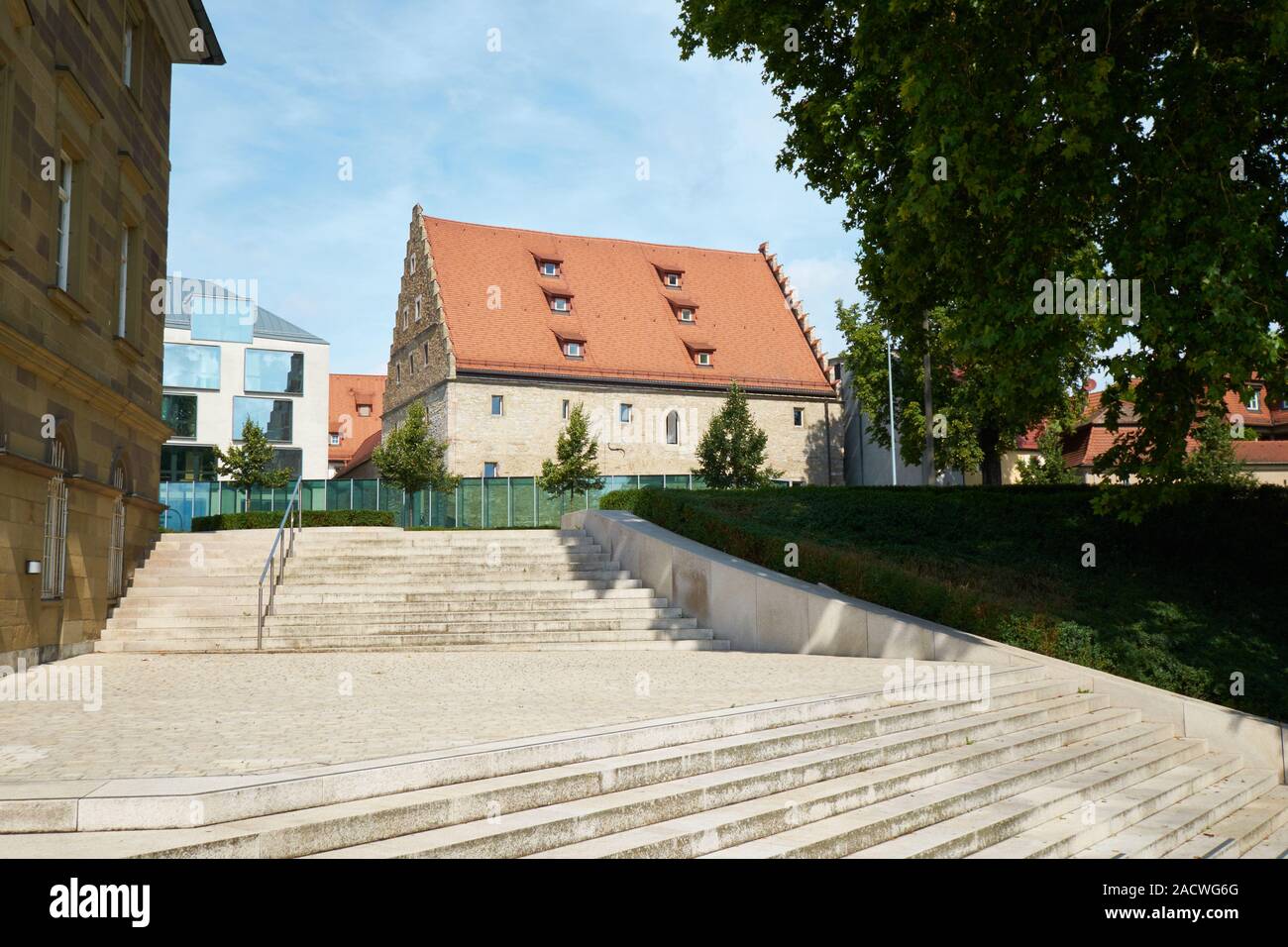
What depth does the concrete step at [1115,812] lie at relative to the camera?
24.7 feet

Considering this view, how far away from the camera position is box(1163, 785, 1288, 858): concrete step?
27.9 ft

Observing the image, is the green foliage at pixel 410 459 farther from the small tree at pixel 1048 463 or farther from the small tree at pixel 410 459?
the small tree at pixel 1048 463

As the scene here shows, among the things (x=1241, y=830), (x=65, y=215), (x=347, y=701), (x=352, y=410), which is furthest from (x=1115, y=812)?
(x=352, y=410)

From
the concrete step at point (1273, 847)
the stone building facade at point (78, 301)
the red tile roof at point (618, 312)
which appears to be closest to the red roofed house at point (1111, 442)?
the red tile roof at point (618, 312)

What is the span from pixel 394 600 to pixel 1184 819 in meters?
12.4

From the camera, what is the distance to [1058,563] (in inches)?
710

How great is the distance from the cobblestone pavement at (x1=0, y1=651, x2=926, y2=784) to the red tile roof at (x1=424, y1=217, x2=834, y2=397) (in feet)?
112

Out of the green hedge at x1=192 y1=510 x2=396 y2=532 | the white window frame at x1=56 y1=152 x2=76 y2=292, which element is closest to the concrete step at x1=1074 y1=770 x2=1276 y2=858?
the white window frame at x1=56 y1=152 x2=76 y2=292

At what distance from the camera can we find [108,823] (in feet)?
18.1

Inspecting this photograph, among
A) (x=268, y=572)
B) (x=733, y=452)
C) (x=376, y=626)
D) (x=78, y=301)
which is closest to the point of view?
(x=78, y=301)

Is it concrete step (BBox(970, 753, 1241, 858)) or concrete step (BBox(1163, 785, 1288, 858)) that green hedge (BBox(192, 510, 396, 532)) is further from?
concrete step (BBox(1163, 785, 1288, 858))

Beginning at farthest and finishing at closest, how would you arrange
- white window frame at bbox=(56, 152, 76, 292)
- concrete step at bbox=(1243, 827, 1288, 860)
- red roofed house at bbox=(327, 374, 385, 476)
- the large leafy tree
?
red roofed house at bbox=(327, 374, 385, 476) < white window frame at bbox=(56, 152, 76, 292) < the large leafy tree < concrete step at bbox=(1243, 827, 1288, 860)

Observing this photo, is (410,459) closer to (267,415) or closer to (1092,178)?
(267,415)

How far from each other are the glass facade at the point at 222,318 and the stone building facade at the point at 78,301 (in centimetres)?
3768
